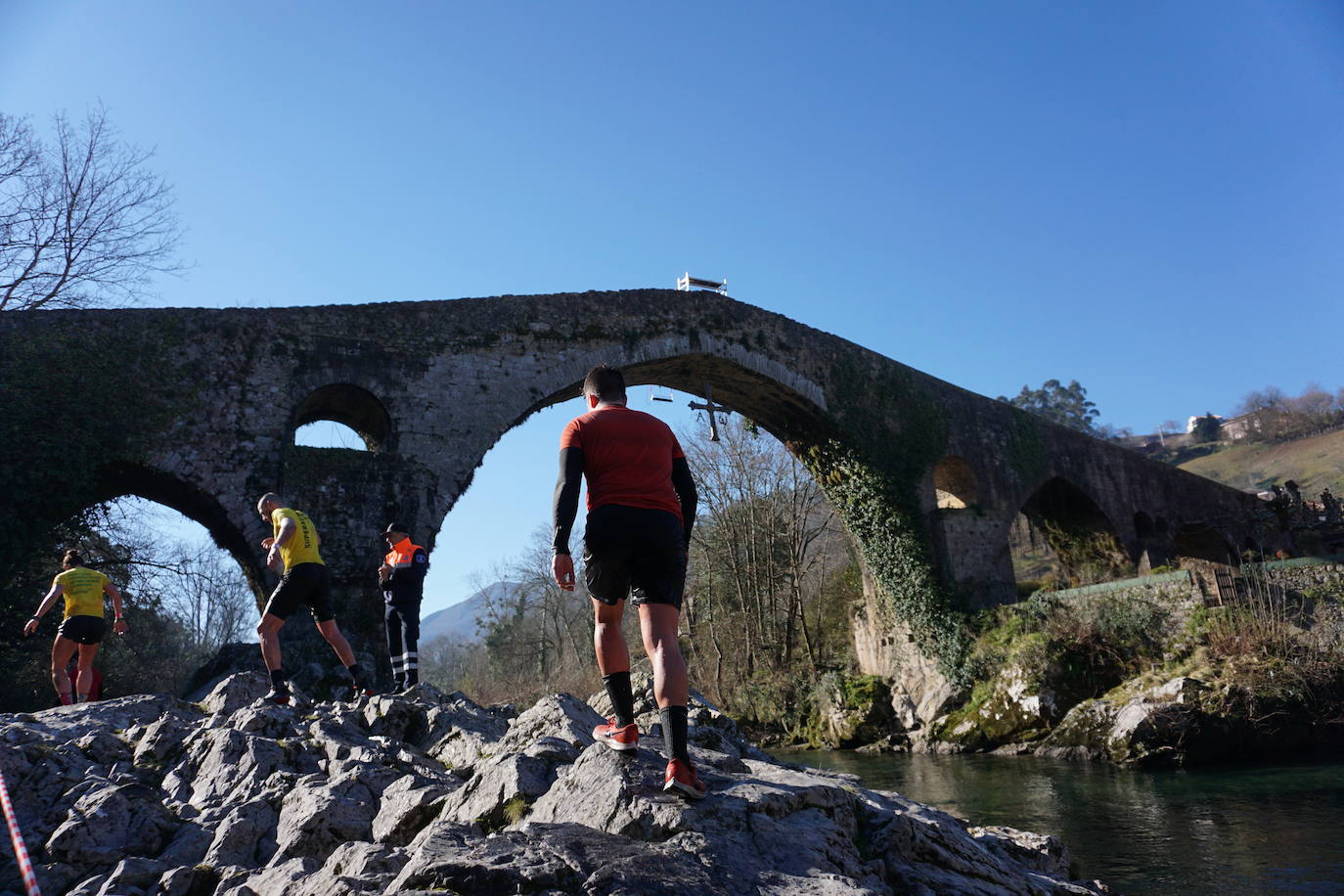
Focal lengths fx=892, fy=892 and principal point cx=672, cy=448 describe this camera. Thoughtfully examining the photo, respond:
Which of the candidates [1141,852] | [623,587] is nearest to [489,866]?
[623,587]

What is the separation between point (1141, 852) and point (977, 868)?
153 inches

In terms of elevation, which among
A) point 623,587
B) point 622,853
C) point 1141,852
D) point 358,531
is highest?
point 358,531

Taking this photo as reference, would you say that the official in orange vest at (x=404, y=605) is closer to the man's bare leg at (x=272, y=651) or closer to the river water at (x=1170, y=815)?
the man's bare leg at (x=272, y=651)

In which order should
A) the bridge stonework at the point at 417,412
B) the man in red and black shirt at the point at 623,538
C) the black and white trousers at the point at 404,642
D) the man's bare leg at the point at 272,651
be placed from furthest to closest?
the bridge stonework at the point at 417,412 → the black and white trousers at the point at 404,642 → the man's bare leg at the point at 272,651 → the man in red and black shirt at the point at 623,538

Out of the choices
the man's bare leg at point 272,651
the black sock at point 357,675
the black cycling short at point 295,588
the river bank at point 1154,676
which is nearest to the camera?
the man's bare leg at point 272,651

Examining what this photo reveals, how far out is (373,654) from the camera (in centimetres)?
1152

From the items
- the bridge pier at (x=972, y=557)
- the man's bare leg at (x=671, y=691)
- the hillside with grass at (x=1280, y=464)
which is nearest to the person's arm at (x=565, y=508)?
the man's bare leg at (x=671, y=691)

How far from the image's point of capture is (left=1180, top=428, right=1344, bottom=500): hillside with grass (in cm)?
4962

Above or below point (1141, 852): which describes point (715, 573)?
above

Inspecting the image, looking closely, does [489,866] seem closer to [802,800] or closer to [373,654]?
[802,800]

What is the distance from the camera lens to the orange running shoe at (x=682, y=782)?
10.6ft

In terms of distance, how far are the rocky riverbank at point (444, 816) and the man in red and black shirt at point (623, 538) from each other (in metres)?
0.39

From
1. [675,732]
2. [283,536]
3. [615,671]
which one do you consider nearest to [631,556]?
[615,671]

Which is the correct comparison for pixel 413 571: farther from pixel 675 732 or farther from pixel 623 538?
pixel 675 732
